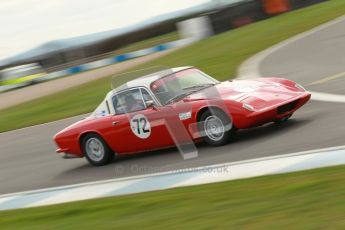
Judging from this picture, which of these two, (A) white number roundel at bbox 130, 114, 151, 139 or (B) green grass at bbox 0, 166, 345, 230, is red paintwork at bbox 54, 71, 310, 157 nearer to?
(A) white number roundel at bbox 130, 114, 151, 139

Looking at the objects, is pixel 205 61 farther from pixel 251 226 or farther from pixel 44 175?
pixel 251 226

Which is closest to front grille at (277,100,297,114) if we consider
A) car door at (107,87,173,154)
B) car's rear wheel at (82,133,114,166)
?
car door at (107,87,173,154)

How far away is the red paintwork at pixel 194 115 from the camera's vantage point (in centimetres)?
867

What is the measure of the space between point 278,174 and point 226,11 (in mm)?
21924

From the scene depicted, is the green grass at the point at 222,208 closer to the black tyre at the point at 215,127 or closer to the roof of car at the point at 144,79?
the black tyre at the point at 215,127

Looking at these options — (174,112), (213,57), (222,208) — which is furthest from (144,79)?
(213,57)

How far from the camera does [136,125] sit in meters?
9.63

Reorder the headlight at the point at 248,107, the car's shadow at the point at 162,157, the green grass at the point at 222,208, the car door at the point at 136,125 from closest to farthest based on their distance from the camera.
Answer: the green grass at the point at 222,208 → the headlight at the point at 248,107 → the car's shadow at the point at 162,157 → the car door at the point at 136,125

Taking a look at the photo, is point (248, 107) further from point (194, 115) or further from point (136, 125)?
point (136, 125)

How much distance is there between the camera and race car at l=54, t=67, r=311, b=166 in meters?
8.76

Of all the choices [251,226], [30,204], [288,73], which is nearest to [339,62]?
[288,73]

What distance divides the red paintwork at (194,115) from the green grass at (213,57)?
23.2 feet

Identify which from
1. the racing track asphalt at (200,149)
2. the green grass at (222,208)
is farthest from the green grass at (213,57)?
the green grass at (222,208)

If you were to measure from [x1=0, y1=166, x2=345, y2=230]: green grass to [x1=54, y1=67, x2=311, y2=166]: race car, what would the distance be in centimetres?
184
